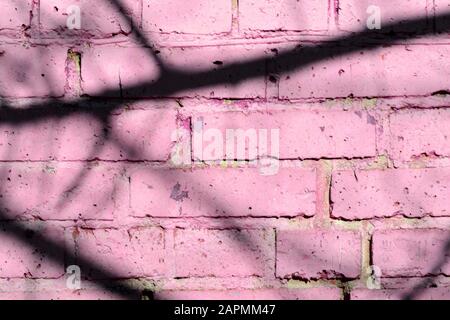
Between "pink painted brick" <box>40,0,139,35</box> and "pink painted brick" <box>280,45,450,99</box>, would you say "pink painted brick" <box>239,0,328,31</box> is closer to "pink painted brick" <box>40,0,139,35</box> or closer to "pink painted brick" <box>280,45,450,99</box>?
"pink painted brick" <box>280,45,450,99</box>

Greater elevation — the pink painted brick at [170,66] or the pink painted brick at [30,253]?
the pink painted brick at [170,66]

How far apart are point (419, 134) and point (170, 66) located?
0.39 metres

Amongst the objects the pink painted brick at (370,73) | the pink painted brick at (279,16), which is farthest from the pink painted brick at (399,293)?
the pink painted brick at (279,16)

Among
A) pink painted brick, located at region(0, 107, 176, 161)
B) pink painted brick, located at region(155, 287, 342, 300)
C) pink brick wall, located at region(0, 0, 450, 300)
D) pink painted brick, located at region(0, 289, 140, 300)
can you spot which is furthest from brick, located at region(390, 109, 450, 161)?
pink painted brick, located at region(0, 289, 140, 300)

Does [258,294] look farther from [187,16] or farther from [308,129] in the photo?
[187,16]

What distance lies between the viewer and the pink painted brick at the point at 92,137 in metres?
0.82

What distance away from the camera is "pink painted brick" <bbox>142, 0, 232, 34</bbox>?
811 millimetres

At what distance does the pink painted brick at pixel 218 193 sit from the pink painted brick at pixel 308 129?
4cm

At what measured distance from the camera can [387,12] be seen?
809 millimetres

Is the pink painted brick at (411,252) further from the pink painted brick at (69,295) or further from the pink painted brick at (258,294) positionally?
the pink painted brick at (69,295)

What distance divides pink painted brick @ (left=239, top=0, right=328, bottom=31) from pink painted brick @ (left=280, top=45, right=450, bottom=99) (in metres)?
0.04

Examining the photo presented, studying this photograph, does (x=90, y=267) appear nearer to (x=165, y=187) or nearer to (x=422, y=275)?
(x=165, y=187)

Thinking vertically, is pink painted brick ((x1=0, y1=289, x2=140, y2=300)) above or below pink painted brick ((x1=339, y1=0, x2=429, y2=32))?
below

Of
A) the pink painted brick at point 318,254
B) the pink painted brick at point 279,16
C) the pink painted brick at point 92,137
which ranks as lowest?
the pink painted brick at point 318,254
